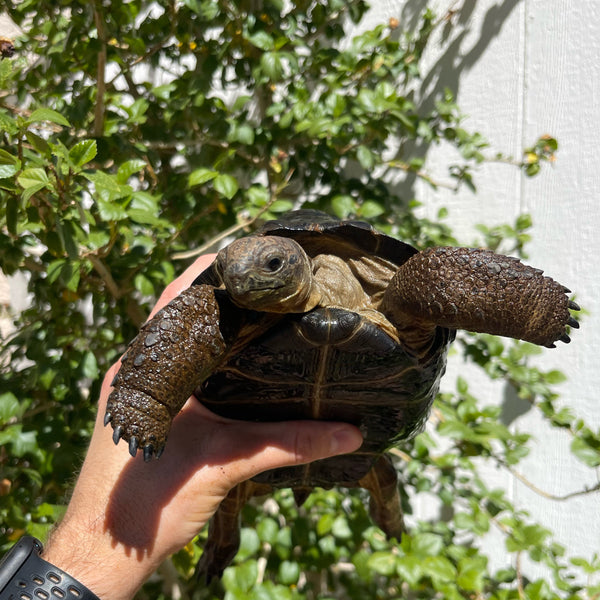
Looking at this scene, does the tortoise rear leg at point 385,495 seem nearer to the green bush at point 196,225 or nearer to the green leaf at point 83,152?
the green bush at point 196,225

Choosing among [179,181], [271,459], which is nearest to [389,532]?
[271,459]

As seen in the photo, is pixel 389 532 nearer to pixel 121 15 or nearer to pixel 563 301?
pixel 563 301

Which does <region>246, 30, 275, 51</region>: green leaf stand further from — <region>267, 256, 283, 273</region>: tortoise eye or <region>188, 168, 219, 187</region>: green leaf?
<region>267, 256, 283, 273</region>: tortoise eye

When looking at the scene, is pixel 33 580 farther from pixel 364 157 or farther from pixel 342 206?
pixel 364 157

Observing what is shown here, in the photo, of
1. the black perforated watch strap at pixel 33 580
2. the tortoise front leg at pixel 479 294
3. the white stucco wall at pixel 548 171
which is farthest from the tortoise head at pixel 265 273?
the white stucco wall at pixel 548 171

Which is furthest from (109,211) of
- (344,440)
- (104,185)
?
(344,440)

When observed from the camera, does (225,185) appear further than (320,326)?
Yes
